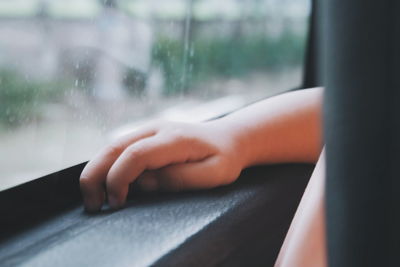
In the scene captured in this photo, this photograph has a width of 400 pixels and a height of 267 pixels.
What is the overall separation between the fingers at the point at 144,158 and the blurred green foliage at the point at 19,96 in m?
0.14

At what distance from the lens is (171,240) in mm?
467

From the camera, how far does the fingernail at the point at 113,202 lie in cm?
56

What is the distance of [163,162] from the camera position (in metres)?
0.56

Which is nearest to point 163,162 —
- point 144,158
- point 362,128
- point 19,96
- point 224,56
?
point 144,158

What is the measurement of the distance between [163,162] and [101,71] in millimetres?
199

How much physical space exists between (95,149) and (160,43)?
235 millimetres

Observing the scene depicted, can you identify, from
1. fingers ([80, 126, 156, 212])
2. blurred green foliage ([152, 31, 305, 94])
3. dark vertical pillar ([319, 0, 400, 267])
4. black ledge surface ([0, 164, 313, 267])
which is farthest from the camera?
blurred green foliage ([152, 31, 305, 94])

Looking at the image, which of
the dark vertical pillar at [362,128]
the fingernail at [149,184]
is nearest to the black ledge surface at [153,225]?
the fingernail at [149,184]

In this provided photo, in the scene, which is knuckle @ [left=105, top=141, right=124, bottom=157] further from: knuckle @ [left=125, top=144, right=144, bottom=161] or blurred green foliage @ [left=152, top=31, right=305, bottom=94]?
blurred green foliage @ [left=152, top=31, right=305, bottom=94]

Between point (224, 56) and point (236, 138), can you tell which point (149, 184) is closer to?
point (236, 138)

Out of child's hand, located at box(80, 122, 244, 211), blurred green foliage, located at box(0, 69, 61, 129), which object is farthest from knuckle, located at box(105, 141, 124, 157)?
blurred green foliage, located at box(0, 69, 61, 129)

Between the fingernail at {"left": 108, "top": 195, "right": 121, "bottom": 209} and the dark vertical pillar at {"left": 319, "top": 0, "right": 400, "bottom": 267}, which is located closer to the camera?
the dark vertical pillar at {"left": 319, "top": 0, "right": 400, "bottom": 267}

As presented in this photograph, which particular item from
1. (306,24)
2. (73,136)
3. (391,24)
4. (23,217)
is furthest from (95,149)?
(306,24)

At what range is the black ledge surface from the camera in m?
0.45
